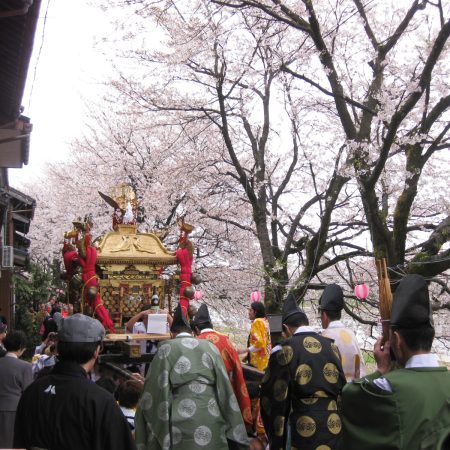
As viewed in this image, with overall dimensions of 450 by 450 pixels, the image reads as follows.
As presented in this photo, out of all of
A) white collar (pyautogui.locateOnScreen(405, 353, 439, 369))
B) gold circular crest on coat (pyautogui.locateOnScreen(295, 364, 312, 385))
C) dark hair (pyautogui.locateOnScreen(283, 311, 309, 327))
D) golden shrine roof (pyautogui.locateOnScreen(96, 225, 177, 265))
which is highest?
golden shrine roof (pyautogui.locateOnScreen(96, 225, 177, 265))

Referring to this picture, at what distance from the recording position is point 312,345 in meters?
4.75

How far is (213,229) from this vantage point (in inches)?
782

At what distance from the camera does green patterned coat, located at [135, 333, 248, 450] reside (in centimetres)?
454

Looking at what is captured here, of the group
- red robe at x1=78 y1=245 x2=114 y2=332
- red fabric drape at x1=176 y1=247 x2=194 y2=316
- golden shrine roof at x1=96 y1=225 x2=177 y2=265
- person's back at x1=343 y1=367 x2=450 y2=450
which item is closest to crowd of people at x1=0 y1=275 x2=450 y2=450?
person's back at x1=343 y1=367 x2=450 y2=450

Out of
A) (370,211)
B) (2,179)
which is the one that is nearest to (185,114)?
(2,179)

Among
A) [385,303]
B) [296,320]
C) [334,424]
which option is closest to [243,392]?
[296,320]

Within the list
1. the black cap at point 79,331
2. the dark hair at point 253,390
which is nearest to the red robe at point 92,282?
the dark hair at point 253,390

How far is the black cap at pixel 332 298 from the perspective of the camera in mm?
5227

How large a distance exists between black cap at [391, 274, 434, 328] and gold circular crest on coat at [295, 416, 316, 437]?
2.36m

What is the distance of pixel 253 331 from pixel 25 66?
471cm

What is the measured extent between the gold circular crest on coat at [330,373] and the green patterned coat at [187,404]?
2.35ft

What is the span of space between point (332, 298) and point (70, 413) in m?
2.85

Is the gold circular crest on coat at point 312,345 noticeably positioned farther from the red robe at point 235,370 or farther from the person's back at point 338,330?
the red robe at point 235,370

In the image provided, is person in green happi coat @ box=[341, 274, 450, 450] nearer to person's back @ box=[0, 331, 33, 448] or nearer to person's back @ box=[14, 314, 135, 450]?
person's back @ box=[14, 314, 135, 450]
